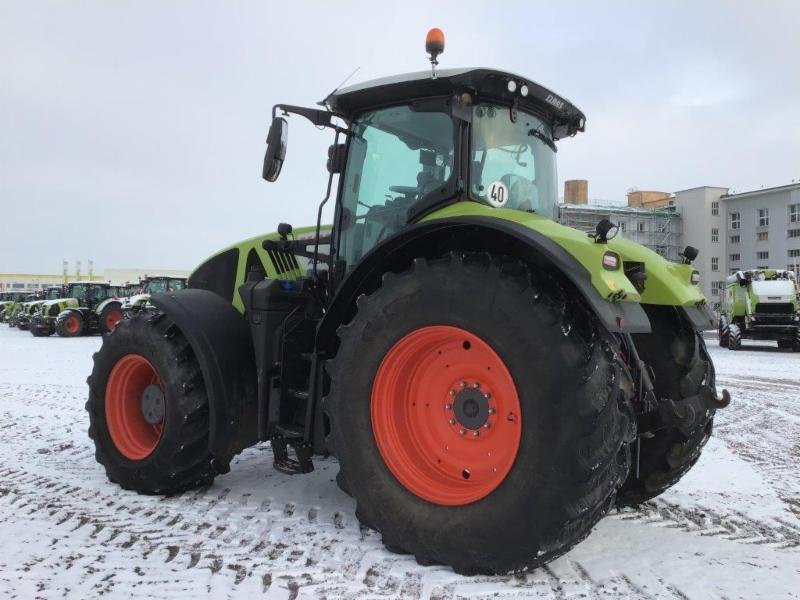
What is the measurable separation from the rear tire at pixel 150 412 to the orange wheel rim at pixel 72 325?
1989cm

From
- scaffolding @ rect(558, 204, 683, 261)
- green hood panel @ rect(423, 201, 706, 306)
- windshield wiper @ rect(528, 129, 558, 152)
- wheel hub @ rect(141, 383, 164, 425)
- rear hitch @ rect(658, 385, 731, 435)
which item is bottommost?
wheel hub @ rect(141, 383, 164, 425)

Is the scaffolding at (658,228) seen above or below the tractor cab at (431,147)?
above

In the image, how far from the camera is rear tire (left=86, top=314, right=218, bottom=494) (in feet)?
12.6

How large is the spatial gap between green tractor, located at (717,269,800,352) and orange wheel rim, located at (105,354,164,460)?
18.6 m

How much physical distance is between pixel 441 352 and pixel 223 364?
145cm

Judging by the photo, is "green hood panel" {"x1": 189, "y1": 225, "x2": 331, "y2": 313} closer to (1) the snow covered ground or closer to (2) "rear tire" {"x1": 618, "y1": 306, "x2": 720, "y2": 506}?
(1) the snow covered ground

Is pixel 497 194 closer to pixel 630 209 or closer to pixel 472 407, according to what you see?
pixel 472 407

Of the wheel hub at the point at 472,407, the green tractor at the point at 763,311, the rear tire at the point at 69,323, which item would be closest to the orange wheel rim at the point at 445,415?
the wheel hub at the point at 472,407

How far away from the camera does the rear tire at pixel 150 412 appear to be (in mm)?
3848

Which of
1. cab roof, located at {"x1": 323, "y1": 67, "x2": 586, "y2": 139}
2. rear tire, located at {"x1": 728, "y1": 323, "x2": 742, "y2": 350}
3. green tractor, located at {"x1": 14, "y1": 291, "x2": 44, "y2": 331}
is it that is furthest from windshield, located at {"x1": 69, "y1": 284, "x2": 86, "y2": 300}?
cab roof, located at {"x1": 323, "y1": 67, "x2": 586, "y2": 139}

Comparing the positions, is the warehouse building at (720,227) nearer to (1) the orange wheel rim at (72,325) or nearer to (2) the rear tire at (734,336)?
(2) the rear tire at (734,336)

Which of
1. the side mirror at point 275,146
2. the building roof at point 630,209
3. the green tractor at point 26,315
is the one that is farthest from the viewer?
the building roof at point 630,209

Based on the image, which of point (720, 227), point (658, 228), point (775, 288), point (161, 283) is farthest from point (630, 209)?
point (161, 283)

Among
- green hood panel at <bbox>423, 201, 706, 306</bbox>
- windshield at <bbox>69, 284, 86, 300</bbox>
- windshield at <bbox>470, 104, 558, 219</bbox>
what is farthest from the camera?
windshield at <bbox>69, 284, 86, 300</bbox>
